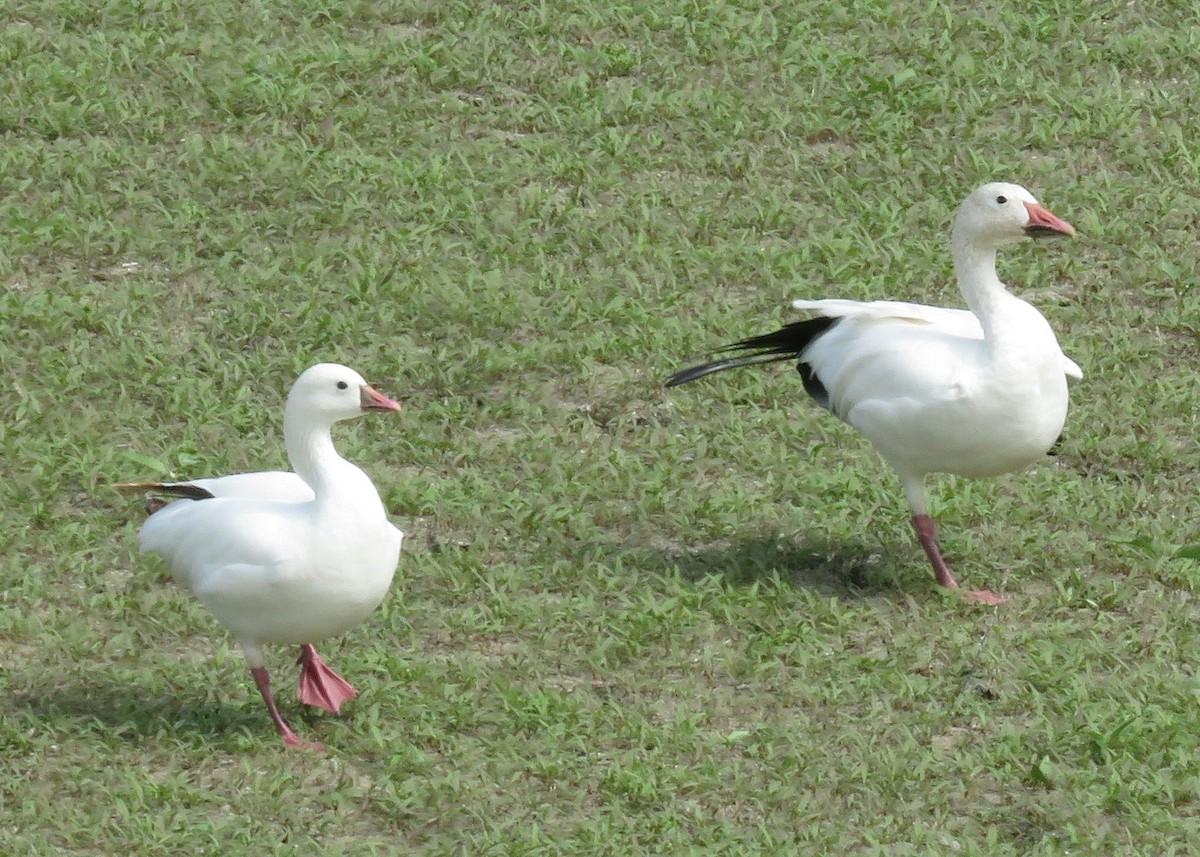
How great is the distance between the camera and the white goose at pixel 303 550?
4859mm

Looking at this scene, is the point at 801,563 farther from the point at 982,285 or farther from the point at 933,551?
the point at 982,285

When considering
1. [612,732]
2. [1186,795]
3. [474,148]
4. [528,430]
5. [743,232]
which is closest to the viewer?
[1186,795]

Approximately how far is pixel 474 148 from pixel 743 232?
131 centimetres

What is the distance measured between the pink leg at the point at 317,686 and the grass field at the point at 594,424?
0.09 meters

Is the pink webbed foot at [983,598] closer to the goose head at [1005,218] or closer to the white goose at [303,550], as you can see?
the goose head at [1005,218]

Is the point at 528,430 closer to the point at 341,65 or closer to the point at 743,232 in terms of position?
the point at 743,232

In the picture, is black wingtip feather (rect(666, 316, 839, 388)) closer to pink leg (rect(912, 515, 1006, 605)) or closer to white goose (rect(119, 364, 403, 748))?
pink leg (rect(912, 515, 1006, 605))

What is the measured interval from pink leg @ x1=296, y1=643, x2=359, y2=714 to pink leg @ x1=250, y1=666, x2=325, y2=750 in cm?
9

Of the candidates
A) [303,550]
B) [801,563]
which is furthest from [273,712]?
[801,563]

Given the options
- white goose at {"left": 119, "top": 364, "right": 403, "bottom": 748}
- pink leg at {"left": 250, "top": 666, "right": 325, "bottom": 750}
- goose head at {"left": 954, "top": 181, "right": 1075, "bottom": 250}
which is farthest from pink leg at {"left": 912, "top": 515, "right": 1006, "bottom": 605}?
pink leg at {"left": 250, "top": 666, "right": 325, "bottom": 750}

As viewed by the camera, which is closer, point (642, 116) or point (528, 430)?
point (528, 430)

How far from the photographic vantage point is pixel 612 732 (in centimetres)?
516

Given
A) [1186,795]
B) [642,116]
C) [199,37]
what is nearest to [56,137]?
[199,37]

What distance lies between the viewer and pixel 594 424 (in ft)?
22.2
